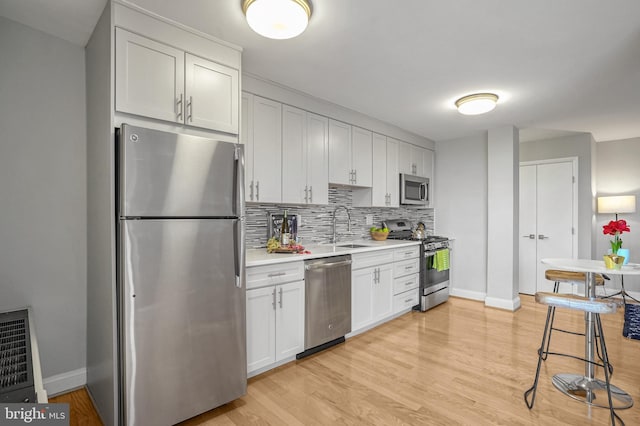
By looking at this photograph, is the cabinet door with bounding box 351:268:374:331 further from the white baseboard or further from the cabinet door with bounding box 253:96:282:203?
the white baseboard

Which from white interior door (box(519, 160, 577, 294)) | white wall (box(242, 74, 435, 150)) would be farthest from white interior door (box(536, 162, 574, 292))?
white wall (box(242, 74, 435, 150))

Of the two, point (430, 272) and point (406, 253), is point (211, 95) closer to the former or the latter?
point (406, 253)

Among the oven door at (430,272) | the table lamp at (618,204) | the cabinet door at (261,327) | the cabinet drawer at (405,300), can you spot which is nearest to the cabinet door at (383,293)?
the cabinet drawer at (405,300)

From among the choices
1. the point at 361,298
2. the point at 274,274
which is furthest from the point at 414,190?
the point at 274,274

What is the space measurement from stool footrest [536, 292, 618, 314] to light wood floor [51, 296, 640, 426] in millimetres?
670

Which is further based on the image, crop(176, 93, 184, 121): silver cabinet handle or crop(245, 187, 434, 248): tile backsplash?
crop(245, 187, 434, 248): tile backsplash

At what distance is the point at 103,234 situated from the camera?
200 centimetres

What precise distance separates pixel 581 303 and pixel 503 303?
252 cm

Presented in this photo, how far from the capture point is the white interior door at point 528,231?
17.1ft

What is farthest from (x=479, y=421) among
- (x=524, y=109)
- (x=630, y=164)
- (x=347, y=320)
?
(x=630, y=164)

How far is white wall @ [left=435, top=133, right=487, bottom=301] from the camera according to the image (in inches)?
191

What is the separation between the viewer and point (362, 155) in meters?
3.99

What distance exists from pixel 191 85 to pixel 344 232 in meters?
2.60

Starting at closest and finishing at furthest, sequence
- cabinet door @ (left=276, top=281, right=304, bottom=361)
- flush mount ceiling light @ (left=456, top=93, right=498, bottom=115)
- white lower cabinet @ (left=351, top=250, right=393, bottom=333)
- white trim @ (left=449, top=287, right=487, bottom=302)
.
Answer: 1. cabinet door @ (left=276, top=281, right=304, bottom=361)
2. flush mount ceiling light @ (left=456, top=93, right=498, bottom=115)
3. white lower cabinet @ (left=351, top=250, right=393, bottom=333)
4. white trim @ (left=449, top=287, right=487, bottom=302)
